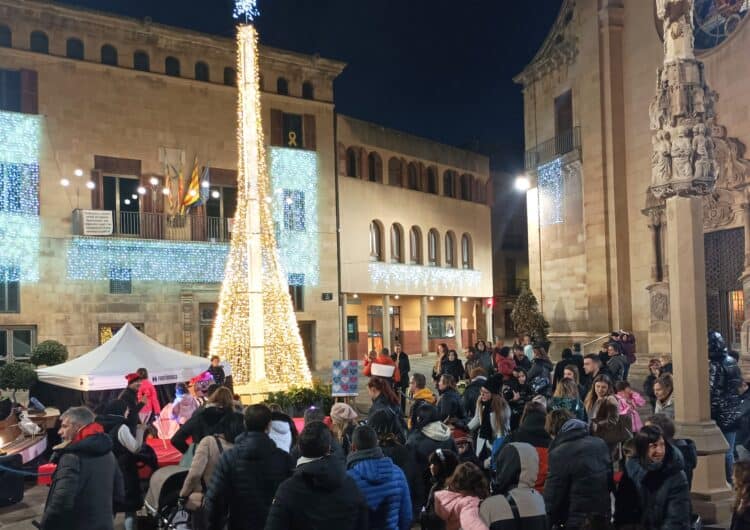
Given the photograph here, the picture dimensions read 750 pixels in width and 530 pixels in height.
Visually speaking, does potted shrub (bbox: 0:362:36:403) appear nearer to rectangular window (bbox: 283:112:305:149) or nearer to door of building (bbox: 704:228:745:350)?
rectangular window (bbox: 283:112:305:149)

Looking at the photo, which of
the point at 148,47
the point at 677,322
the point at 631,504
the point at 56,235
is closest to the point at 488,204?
the point at 148,47

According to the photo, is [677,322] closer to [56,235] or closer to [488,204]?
[56,235]

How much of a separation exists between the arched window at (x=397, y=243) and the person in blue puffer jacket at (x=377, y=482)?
31.4 m

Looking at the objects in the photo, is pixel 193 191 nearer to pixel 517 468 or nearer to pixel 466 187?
pixel 466 187

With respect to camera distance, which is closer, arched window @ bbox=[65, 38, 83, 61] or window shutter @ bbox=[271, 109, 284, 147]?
arched window @ bbox=[65, 38, 83, 61]

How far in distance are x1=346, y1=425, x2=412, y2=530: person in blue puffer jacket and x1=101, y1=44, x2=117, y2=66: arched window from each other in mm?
25476

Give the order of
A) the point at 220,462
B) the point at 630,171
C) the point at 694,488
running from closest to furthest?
the point at 220,462 < the point at 694,488 < the point at 630,171

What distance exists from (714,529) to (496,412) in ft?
7.39

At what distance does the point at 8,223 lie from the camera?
79.9 feet

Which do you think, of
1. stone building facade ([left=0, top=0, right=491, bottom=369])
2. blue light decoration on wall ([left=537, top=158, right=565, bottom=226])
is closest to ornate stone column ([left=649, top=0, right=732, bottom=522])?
blue light decoration on wall ([left=537, top=158, right=565, bottom=226])

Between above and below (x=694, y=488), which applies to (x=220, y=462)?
above

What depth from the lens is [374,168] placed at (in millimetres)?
34844

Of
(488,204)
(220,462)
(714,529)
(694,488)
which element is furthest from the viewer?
(488,204)

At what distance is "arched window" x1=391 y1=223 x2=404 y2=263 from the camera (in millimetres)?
36000
